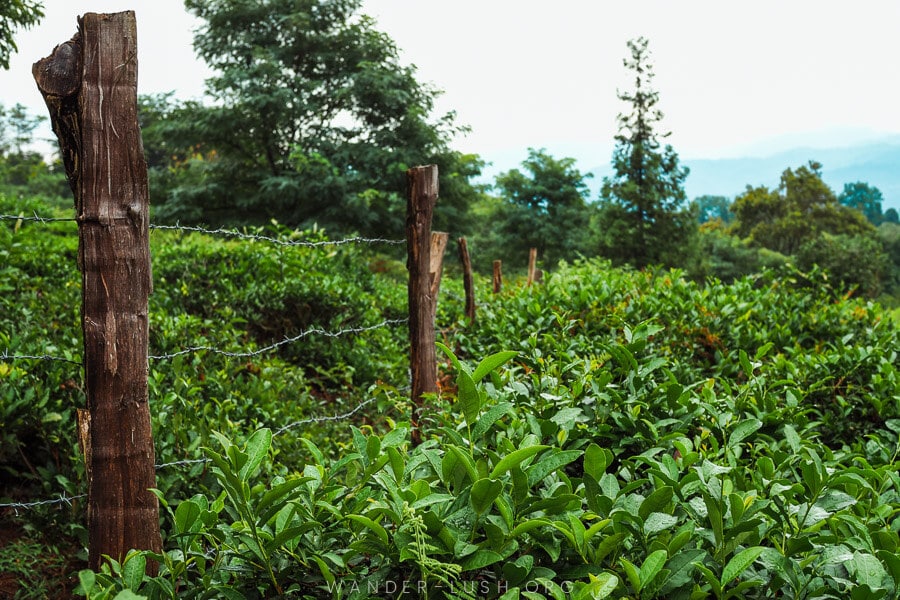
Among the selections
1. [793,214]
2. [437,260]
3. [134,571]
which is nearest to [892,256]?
[793,214]

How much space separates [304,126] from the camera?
20.9 m

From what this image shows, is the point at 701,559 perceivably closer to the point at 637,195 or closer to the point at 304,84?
the point at 304,84

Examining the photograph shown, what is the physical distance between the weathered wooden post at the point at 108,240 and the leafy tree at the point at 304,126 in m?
15.6

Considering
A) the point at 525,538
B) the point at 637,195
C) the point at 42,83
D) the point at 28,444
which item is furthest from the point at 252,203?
the point at 525,538

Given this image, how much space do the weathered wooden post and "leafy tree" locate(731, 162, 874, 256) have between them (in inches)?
1880

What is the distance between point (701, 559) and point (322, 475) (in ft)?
2.95

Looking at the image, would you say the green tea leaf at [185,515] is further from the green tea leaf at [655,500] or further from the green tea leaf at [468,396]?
the green tea leaf at [655,500]

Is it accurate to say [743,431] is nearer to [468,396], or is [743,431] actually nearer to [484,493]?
[468,396]

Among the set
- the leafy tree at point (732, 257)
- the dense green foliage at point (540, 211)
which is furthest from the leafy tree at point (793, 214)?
the dense green foliage at point (540, 211)

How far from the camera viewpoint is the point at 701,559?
4.81ft

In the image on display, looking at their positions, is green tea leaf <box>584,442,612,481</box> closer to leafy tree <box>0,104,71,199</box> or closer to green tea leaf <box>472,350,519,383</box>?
green tea leaf <box>472,350,519,383</box>

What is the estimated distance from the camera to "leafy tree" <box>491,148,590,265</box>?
28953 mm

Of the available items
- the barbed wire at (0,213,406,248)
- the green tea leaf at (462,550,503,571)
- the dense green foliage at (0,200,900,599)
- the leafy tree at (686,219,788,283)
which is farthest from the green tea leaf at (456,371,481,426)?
the leafy tree at (686,219,788,283)

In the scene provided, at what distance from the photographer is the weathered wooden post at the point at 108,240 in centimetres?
220
